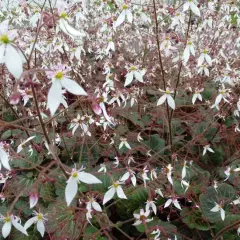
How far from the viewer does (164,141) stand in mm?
1878

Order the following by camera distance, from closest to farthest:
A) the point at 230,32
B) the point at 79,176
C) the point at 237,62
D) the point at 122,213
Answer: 1. the point at 79,176
2. the point at 122,213
3. the point at 237,62
4. the point at 230,32

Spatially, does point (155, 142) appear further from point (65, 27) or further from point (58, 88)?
point (58, 88)

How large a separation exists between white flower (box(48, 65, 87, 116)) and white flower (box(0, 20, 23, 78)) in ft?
0.23

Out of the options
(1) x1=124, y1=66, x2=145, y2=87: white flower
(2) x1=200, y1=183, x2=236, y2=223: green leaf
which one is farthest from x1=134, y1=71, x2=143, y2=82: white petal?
(2) x1=200, y1=183, x2=236, y2=223: green leaf

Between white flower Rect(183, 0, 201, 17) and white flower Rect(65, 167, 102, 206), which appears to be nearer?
white flower Rect(65, 167, 102, 206)

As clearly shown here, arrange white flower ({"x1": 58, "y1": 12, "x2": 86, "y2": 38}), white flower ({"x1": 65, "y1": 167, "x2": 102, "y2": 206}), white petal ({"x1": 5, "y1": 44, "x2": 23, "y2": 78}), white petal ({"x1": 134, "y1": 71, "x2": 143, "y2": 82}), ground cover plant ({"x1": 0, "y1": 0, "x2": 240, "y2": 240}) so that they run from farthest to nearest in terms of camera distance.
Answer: white petal ({"x1": 134, "y1": 71, "x2": 143, "y2": 82})
ground cover plant ({"x1": 0, "y1": 0, "x2": 240, "y2": 240})
white flower ({"x1": 58, "y1": 12, "x2": 86, "y2": 38})
white flower ({"x1": 65, "y1": 167, "x2": 102, "y2": 206})
white petal ({"x1": 5, "y1": 44, "x2": 23, "y2": 78})

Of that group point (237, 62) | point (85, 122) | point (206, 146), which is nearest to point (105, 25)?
point (85, 122)

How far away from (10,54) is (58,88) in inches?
4.6

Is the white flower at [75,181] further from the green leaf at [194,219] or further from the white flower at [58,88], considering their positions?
the green leaf at [194,219]

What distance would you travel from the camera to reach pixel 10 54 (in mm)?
705

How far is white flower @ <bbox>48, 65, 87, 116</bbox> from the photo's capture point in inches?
26.9

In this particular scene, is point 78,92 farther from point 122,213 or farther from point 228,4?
point 228,4

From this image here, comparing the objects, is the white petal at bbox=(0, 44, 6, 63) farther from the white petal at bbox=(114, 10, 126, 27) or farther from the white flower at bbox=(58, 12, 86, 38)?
the white petal at bbox=(114, 10, 126, 27)

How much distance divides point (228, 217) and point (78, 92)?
101cm
